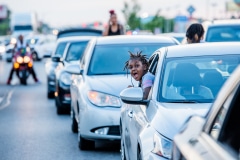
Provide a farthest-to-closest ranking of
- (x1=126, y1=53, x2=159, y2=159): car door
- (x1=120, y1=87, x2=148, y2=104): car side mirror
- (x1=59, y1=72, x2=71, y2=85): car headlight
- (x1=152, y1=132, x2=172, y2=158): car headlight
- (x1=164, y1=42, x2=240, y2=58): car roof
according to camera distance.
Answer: (x1=59, y1=72, x2=71, y2=85): car headlight → (x1=164, y1=42, x2=240, y2=58): car roof → (x1=120, y1=87, x2=148, y2=104): car side mirror → (x1=126, y1=53, x2=159, y2=159): car door → (x1=152, y1=132, x2=172, y2=158): car headlight

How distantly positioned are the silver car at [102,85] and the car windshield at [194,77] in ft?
10.4

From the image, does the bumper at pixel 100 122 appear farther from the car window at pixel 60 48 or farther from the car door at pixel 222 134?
the car window at pixel 60 48

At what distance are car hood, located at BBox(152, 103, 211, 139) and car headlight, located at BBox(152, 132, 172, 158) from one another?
1.5 inches

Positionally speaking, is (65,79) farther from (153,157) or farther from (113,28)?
(153,157)

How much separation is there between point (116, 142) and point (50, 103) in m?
9.12

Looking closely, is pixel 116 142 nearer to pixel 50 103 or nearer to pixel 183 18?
pixel 50 103

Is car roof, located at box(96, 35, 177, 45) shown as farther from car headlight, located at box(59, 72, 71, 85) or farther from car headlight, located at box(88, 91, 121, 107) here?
car headlight, located at box(59, 72, 71, 85)

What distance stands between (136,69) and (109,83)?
2.67 metres

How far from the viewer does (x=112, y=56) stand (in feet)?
44.4

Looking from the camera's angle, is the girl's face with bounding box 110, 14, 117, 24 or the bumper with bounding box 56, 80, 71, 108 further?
the girl's face with bounding box 110, 14, 117, 24

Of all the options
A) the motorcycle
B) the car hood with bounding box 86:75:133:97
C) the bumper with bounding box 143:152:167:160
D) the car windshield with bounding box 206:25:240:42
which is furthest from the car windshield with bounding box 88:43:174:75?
the motorcycle

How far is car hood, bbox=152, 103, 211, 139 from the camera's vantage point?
6.61 metres

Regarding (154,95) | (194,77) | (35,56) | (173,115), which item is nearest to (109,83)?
(194,77)

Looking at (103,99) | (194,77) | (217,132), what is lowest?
(103,99)
